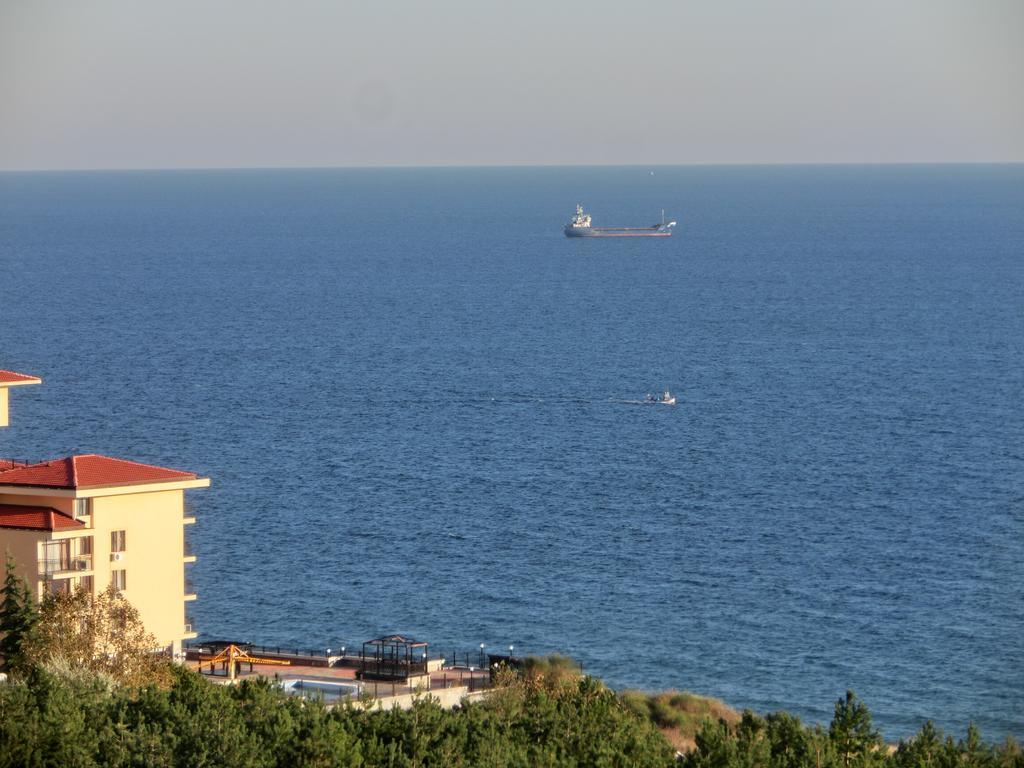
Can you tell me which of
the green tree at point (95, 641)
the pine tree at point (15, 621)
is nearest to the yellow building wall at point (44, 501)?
the green tree at point (95, 641)

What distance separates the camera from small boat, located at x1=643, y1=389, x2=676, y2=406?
98938 mm

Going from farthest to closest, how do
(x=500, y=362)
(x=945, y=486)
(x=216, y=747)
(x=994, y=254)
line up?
(x=994, y=254) → (x=500, y=362) → (x=945, y=486) → (x=216, y=747)

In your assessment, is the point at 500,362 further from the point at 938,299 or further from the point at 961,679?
the point at 961,679

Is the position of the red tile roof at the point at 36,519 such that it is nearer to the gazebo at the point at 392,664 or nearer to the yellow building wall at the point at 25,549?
the yellow building wall at the point at 25,549

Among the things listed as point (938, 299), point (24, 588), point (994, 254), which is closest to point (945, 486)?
point (24, 588)

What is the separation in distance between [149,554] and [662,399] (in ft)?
200

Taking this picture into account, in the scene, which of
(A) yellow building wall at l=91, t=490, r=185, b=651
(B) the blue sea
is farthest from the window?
(B) the blue sea

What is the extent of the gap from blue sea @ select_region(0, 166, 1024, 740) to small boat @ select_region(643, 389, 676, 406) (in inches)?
29.0

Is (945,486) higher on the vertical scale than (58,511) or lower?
lower

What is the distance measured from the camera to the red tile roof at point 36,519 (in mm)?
39875

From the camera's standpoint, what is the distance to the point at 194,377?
106 metres

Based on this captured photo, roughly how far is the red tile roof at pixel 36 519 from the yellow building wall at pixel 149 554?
0.63m

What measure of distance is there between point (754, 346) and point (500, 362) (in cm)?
1864

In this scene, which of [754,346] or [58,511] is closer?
[58,511]
